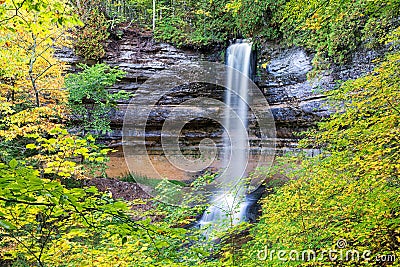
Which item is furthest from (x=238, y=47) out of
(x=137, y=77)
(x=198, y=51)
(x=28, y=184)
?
(x=28, y=184)

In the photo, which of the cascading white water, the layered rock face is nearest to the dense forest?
the layered rock face

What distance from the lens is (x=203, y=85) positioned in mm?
12602

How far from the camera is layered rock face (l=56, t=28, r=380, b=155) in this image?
9.87 m

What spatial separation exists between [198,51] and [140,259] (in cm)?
1077

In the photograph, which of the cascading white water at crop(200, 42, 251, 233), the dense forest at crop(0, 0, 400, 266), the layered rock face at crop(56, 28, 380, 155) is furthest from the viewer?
the cascading white water at crop(200, 42, 251, 233)

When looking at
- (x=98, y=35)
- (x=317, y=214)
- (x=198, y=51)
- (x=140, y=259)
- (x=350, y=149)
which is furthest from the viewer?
(x=198, y=51)

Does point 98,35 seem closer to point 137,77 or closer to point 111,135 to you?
point 137,77

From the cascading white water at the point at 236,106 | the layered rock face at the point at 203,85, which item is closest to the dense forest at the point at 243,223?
the layered rock face at the point at 203,85

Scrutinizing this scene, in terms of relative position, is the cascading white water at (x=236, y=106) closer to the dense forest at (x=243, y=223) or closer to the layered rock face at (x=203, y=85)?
the layered rock face at (x=203, y=85)

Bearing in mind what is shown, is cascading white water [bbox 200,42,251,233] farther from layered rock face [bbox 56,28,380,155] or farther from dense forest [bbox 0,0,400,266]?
dense forest [bbox 0,0,400,266]

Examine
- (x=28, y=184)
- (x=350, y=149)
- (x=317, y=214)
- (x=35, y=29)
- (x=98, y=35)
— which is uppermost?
(x=98, y=35)

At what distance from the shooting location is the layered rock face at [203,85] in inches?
388

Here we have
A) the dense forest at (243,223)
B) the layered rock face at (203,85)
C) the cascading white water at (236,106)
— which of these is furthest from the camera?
the cascading white water at (236,106)

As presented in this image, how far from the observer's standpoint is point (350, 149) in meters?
3.59
